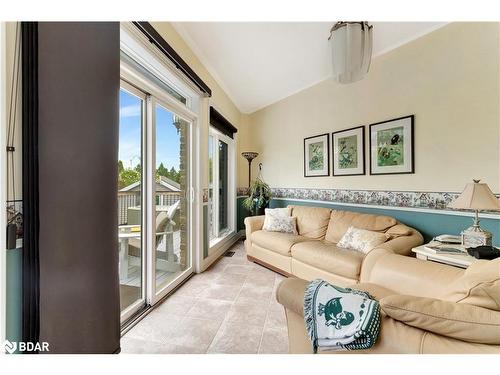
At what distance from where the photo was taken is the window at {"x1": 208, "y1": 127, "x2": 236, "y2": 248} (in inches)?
157

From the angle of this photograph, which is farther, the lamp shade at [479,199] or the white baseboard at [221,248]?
the white baseboard at [221,248]

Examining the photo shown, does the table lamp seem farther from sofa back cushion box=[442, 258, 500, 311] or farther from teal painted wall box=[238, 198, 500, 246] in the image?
sofa back cushion box=[442, 258, 500, 311]

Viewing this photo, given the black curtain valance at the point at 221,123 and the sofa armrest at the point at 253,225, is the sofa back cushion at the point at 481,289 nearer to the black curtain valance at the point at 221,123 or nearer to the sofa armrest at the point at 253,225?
the sofa armrest at the point at 253,225

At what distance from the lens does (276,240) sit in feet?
9.69

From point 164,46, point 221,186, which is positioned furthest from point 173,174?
point 221,186

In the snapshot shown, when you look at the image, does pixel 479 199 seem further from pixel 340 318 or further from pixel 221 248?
pixel 221 248

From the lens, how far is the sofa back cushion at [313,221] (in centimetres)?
314

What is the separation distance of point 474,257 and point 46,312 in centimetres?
267

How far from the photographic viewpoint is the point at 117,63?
136 centimetres

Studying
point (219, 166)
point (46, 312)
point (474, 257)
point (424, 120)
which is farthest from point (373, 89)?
point (46, 312)

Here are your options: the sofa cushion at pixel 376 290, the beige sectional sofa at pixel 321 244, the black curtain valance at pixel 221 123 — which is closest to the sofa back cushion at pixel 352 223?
the beige sectional sofa at pixel 321 244

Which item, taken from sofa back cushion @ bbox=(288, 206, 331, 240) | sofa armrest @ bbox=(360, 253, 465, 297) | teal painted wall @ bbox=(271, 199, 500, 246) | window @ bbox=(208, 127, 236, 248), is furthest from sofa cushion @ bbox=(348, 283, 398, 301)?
window @ bbox=(208, 127, 236, 248)

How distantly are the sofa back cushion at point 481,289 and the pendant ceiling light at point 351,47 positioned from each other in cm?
130
